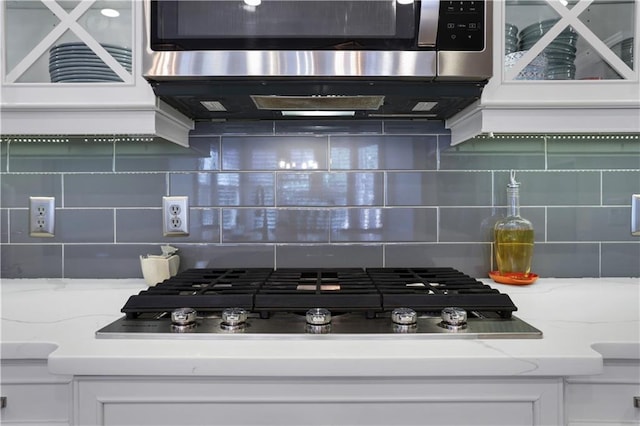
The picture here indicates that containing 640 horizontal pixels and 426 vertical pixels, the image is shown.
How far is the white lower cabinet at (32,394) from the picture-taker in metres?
0.80

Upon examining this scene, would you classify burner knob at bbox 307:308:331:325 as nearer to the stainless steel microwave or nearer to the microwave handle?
the stainless steel microwave

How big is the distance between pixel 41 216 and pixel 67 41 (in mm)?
554

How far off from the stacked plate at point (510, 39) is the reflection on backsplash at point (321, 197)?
13.0 inches

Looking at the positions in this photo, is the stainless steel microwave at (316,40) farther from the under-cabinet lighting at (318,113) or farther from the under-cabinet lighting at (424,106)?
the under-cabinet lighting at (318,113)

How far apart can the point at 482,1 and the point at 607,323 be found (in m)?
0.73

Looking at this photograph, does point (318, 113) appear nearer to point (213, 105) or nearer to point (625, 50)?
point (213, 105)

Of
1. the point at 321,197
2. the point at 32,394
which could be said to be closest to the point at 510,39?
Result: the point at 321,197

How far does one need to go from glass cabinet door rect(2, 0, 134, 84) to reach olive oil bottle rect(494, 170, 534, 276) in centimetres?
110

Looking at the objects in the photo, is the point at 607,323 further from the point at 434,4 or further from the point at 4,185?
the point at 4,185

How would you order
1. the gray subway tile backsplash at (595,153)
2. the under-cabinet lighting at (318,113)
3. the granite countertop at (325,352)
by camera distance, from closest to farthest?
the granite countertop at (325,352) → the under-cabinet lighting at (318,113) → the gray subway tile backsplash at (595,153)

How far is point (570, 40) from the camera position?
1128mm

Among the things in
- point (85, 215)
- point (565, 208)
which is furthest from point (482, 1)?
point (85, 215)

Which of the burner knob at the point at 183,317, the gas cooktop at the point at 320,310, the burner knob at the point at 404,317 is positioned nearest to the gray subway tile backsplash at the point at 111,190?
the gas cooktop at the point at 320,310

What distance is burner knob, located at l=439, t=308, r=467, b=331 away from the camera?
83cm
